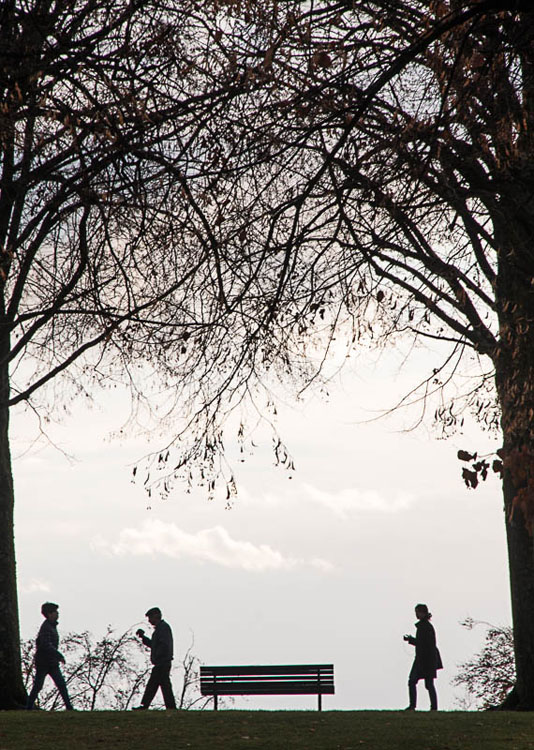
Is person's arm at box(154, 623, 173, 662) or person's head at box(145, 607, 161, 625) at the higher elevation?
person's head at box(145, 607, 161, 625)

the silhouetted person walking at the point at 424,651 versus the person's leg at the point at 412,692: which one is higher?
the silhouetted person walking at the point at 424,651

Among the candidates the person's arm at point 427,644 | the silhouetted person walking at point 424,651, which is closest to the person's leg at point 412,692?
the silhouetted person walking at point 424,651

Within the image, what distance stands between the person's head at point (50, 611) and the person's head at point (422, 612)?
560 cm

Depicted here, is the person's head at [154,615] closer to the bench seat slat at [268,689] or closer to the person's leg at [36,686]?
the person's leg at [36,686]

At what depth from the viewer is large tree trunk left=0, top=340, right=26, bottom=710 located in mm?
13172

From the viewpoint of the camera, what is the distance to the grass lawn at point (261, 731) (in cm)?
887

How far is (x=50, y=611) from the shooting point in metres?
13.6

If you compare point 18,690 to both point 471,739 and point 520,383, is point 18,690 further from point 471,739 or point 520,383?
point 520,383

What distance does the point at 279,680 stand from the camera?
16.3 meters

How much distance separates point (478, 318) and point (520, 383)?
3283 millimetres

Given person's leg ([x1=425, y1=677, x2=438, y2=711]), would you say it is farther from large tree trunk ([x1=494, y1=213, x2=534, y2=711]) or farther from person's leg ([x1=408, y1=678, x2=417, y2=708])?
large tree trunk ([x1=494, y1=213, x2=534, y2=711])

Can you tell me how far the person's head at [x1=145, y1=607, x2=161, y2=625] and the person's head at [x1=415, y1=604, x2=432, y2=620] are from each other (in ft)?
13.3

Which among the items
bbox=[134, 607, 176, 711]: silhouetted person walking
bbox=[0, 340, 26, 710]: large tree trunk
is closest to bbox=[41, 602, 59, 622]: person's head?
bbox=[0, 340, 26, 710]: large tree trunk

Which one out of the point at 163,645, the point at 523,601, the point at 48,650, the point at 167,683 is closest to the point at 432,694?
the point at 523,601
